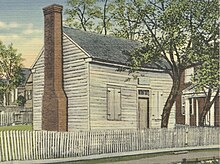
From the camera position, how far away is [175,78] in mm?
4266

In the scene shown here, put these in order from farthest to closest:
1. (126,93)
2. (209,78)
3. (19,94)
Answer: (126,93)
(209,78)
(19,94)

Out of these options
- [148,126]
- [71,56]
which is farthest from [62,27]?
[148,126]

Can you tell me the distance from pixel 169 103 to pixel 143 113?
28 cm

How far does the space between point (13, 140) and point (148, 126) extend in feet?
3.89

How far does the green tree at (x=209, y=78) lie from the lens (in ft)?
13.1

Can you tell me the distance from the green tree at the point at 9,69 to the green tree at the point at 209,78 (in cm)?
159

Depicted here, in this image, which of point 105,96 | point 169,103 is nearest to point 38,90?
point 105,96

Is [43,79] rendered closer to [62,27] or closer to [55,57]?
[55,57]

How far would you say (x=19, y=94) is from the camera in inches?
132

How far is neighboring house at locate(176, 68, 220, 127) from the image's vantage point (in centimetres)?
418

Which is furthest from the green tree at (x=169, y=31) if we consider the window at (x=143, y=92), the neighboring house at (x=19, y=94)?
the neighboring house at (x=19, y=94)

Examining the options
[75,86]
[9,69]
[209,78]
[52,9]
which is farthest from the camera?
[209,78]

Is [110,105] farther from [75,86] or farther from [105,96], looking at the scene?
[75,86]

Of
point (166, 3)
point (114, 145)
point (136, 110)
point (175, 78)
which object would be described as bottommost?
point (114, 145)
